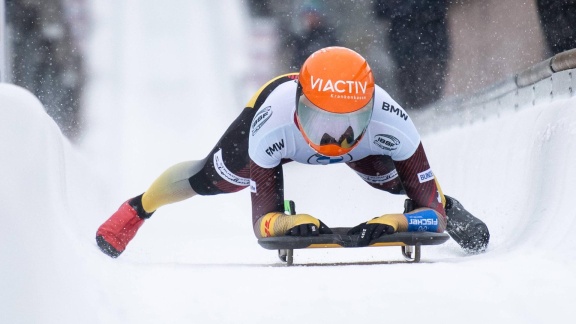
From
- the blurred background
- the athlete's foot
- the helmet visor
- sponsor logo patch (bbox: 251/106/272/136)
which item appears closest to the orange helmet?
the helmet visor

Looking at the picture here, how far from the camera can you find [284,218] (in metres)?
3.80

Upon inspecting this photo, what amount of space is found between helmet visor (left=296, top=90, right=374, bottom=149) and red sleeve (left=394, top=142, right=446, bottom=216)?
523 millimetres

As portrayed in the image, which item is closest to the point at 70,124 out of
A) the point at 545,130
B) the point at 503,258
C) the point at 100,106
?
the point at 100,106

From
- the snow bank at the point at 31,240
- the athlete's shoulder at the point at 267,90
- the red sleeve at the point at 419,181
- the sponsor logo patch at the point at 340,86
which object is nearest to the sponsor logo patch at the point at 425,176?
the red sleeve at the point at 419,181

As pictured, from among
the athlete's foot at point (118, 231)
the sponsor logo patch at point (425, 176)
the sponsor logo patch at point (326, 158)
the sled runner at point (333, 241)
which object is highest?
the sponsor logo patch at point (326, 158)

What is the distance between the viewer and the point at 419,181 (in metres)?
4.10

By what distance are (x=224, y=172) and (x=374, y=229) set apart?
122 centimetres

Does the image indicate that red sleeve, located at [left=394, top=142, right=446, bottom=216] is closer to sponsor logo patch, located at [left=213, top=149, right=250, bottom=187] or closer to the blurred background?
sponsor logo patch, located at [left=213, top=149, right=250, bottom=187]

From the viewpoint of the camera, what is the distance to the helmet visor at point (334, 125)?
3588 mm

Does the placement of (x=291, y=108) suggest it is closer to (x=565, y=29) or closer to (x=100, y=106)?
(x=565, y=29)

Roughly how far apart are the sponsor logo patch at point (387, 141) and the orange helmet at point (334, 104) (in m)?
0.36

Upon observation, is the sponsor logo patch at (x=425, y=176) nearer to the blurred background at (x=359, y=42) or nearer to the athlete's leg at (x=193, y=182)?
the athlete's leg at (x=193, y=182)

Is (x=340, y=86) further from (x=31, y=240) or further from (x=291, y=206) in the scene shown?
(x=31, y=240)

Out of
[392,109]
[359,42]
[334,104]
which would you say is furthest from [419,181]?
[359,42]
